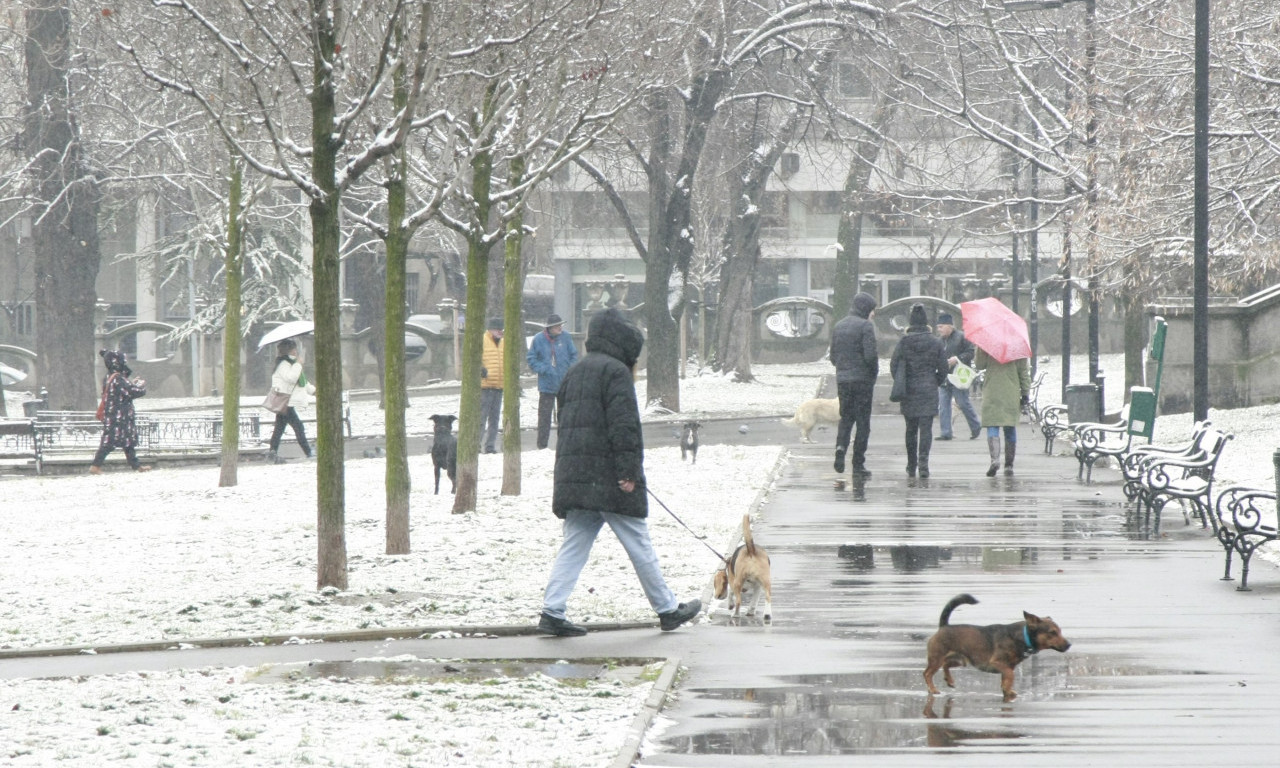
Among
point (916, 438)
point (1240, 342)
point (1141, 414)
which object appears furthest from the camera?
point (1240, 342)

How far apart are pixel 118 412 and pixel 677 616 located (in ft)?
49.3

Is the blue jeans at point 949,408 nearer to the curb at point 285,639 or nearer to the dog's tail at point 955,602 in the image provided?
the curb at point 285,639

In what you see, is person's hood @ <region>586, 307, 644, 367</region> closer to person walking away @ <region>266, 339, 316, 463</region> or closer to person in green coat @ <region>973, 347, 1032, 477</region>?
person in green coat @ <region>973, 347, 1032, 477</region>

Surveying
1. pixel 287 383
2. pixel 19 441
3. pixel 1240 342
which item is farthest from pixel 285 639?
pixel 1240 342

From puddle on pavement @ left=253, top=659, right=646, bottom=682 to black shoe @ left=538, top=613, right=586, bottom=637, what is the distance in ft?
1.84

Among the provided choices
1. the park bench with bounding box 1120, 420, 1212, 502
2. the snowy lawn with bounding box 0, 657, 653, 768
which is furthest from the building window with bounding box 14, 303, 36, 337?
the snowy lawn with bounding box 0, 657, 653, 768

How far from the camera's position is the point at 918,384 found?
17375mm

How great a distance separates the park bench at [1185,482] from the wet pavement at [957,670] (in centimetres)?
26

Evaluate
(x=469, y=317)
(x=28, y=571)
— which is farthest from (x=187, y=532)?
(x=469, y=317)

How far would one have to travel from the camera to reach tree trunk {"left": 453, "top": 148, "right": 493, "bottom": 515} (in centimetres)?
1364

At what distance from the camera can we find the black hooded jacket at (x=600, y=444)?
28.3ft

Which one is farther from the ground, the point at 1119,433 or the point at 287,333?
the point at 287,333

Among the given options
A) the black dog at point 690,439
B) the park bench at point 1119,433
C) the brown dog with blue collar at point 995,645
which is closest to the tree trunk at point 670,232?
the black dog at point 690,439

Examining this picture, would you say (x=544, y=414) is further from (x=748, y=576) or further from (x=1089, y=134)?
(x=748, y=576)
